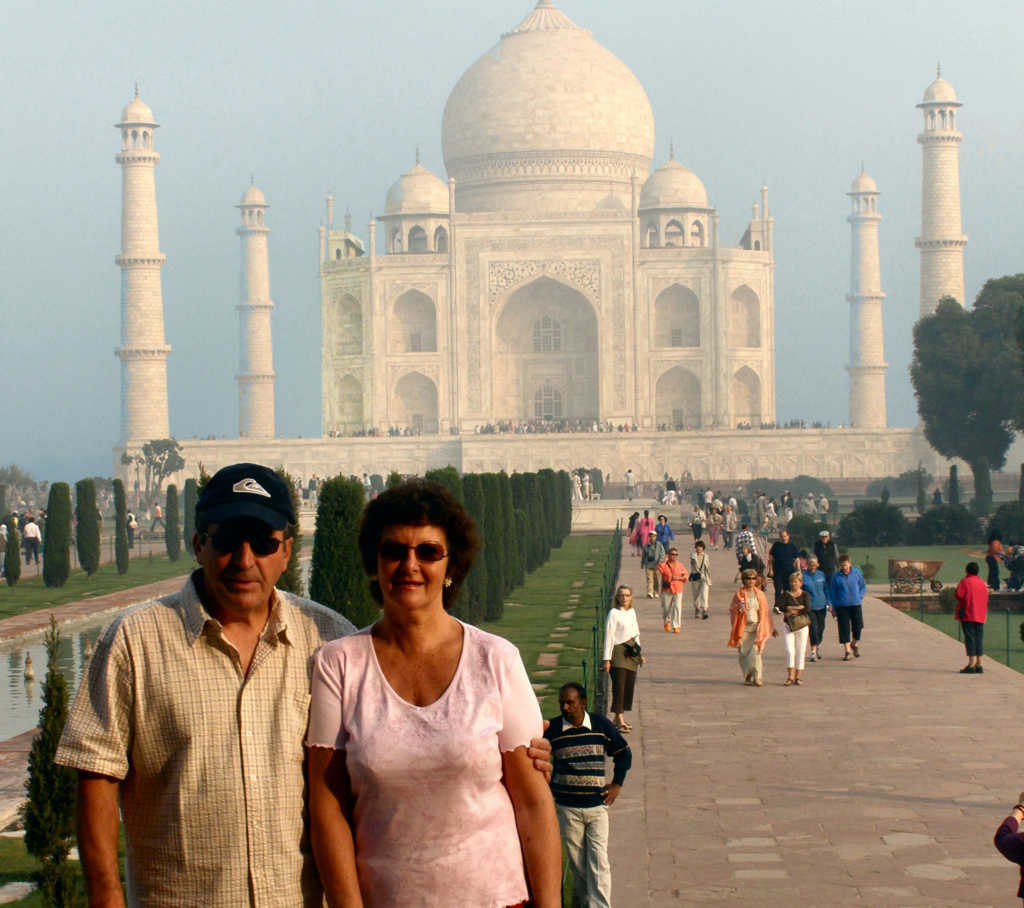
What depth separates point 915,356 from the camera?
3006cm

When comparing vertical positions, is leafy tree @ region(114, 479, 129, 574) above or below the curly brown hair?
below

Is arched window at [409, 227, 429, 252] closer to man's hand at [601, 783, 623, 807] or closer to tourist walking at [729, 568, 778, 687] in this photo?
tourist walking at [729, 568, 778, 687]

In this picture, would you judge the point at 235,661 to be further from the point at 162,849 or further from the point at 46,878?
the point at 46,878

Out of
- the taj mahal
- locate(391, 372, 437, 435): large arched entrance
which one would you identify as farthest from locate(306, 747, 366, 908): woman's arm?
locate(391, 372, 437, 435): large arched entrance

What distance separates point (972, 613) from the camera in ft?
30.9

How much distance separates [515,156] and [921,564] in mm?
27258

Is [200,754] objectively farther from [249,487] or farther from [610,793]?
[610,793]

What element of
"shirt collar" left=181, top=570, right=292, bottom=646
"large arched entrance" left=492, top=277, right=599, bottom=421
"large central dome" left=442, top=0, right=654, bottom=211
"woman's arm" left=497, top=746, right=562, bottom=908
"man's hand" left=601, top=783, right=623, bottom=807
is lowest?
"man's hand" left=601, top=783, right=623, bottom=807

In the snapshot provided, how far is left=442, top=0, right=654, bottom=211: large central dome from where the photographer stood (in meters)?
40.6

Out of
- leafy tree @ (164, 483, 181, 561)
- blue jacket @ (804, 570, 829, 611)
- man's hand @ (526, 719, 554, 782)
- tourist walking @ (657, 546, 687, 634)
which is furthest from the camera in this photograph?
leafy tree @ (164, 483, 181, 561)

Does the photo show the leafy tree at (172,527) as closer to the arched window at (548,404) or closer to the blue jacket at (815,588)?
the blue jacket at (815,588)

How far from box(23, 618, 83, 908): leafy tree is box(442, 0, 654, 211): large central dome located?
120 ft

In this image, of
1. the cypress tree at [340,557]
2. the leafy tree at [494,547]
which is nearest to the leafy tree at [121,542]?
the leafy tree at [494,547]

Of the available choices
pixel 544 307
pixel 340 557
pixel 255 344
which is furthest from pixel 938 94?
pixel 340 557
